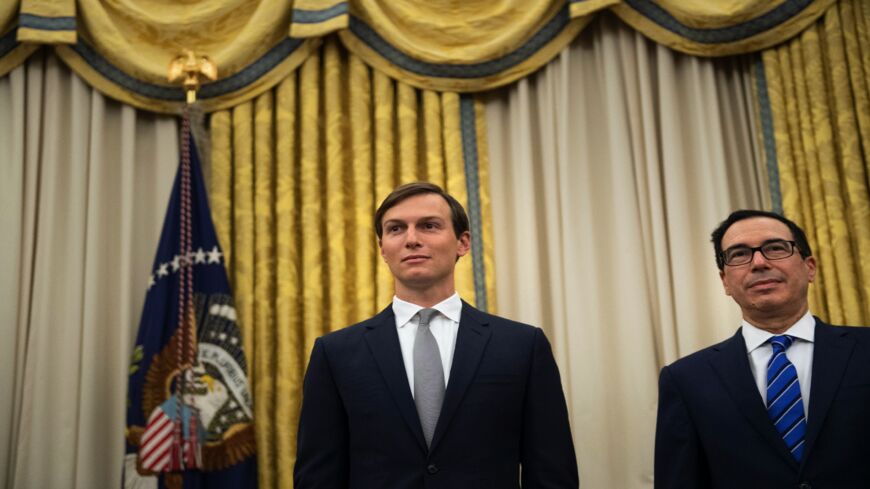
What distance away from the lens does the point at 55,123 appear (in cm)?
377

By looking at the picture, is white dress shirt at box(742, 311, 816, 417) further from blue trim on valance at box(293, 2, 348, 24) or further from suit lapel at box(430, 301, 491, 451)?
blue trim on valance at box(293, 2, 348, 24)

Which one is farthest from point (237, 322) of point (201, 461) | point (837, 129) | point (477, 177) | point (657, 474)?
point (837, 129)

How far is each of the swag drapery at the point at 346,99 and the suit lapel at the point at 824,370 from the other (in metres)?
1.28

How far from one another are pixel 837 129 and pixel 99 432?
3.23 m

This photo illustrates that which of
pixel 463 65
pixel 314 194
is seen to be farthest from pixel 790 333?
pixel 314 194

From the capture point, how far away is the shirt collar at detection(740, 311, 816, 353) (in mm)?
2191

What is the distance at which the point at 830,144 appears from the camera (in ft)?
11.2

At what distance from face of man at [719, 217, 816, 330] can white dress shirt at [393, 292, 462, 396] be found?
2.46 feet

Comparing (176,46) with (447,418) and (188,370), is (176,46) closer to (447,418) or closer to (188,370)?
(188,370)

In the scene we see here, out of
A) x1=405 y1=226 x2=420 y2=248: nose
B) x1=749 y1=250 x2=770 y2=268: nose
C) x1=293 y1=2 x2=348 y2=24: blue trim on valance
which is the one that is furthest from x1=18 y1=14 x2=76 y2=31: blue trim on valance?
x1=749 y1=250 x2=770 y2=268: nose

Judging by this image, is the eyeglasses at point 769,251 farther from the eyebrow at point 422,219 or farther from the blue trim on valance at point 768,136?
the blue trim on valance at point 768,136

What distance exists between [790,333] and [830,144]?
1517 mm

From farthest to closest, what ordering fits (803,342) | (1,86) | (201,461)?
(1,86), (201,461), (803,342)

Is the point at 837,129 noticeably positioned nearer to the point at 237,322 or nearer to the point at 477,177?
the point at 477,177
